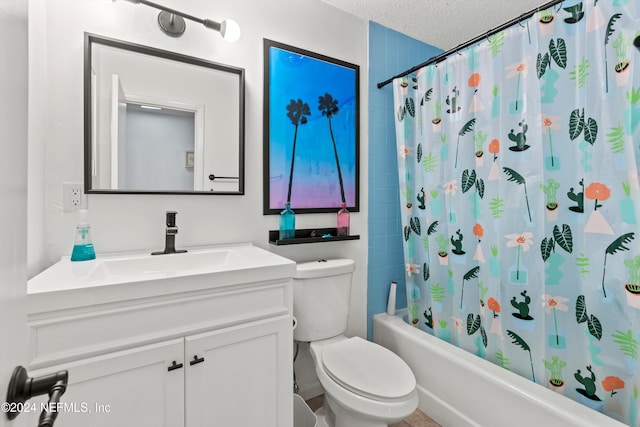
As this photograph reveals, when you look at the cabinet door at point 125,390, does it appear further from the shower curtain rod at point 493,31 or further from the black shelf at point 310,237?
the shower curtain rod at point 493,31

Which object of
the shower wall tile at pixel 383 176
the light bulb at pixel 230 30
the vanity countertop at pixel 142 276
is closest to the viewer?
the vanity countertop at pixel 142 276

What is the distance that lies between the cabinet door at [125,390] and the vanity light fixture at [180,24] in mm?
1330

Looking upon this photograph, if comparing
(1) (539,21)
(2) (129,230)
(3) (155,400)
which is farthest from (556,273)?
(2) (129,230)

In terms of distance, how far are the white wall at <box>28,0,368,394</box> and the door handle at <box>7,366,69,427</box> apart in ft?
2.77

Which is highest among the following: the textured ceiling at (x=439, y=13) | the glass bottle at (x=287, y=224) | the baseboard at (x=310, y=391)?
the textured ceiling at (x=439, y=13)

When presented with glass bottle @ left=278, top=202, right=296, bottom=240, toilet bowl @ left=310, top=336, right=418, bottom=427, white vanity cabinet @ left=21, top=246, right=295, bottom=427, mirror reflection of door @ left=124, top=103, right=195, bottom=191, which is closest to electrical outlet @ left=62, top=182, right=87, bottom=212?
mirror reflection of door @ left=124, top=103, right=195, bottom=191

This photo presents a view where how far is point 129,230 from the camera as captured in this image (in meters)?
1.32

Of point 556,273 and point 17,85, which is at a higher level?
point 17,85

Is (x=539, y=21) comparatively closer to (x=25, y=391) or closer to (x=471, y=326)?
(x=471, y=326)

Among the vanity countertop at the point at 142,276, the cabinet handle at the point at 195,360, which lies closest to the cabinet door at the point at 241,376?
the cabinet handle at the point at 195,360

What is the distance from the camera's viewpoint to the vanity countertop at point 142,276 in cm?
83

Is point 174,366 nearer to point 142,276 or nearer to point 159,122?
point 142,276

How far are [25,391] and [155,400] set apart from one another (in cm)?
67

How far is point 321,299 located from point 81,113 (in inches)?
53.3
